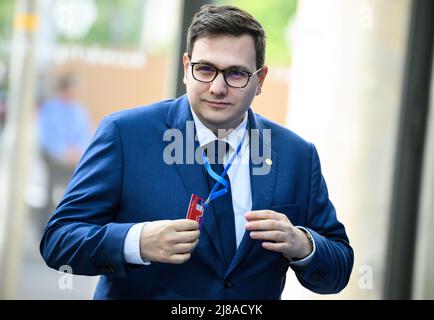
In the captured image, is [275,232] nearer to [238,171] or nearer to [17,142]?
[238,171]

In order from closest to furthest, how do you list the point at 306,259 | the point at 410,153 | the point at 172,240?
the point at 172,240 < the point at 306,259 < the point at 410,153

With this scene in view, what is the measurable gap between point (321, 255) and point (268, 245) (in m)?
0.20

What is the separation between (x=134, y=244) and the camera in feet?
5.20

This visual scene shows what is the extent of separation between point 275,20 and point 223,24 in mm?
1645

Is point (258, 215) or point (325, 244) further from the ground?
point (258, 215)

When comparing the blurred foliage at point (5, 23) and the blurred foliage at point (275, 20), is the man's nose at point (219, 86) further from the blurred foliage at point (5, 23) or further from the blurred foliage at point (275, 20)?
the blurred foliage at point (5, 23)

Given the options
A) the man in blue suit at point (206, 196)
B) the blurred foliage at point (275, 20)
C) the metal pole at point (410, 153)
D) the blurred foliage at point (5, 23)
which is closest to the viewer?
the man in blue suit at point (206, 196)

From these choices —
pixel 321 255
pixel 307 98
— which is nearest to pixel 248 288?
pixel 321 255

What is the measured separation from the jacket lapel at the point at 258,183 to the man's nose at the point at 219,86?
7.7 inches

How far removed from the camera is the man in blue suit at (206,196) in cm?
164

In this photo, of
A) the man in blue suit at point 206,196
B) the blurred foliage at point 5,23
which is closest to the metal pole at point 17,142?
the blurred foliage at point 5,23

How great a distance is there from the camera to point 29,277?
12.8 feet

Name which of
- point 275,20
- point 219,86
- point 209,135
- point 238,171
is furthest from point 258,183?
point 275,20

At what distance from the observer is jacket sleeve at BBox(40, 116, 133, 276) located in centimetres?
160
